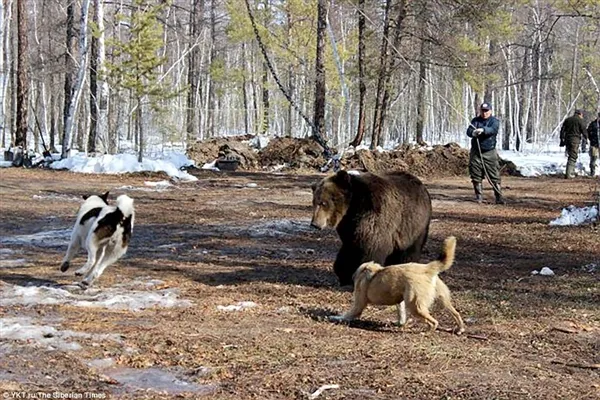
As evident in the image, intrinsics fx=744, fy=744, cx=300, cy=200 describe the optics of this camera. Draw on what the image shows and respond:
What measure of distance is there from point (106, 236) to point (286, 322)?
251 cm

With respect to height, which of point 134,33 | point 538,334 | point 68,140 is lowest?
point 538,334

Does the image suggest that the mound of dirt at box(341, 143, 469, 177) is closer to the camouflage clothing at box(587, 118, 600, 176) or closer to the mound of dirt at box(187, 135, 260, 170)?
the mound of dirt at box(187, 135, 260, 170)

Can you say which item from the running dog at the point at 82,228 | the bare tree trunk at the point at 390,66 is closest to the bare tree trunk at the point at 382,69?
the bare tree trunk at the point at 390,66

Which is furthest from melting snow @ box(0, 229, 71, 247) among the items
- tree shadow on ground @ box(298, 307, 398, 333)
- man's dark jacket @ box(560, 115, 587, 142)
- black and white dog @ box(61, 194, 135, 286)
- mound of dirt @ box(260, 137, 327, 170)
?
man's dark jacket @ box(560, 115, 587, 142)

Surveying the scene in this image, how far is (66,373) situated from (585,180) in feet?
76.3

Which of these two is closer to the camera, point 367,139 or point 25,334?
point 25,334

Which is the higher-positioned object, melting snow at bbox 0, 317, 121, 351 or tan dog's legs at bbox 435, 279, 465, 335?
tan dog's legs at bbox 435, 279, 465, 335

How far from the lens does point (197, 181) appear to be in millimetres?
22109

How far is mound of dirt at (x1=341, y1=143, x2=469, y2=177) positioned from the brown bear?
1727 centimetres

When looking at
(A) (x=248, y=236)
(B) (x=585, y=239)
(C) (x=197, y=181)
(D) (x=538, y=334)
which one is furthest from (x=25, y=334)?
(C) (x=197, y=181)

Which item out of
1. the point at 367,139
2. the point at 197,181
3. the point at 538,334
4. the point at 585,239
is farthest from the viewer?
the point at 367,139

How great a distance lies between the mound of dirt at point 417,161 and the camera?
85.0ft

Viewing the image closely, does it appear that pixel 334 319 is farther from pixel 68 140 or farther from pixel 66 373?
pixel 68 140

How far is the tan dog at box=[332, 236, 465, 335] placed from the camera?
5.92 metres
